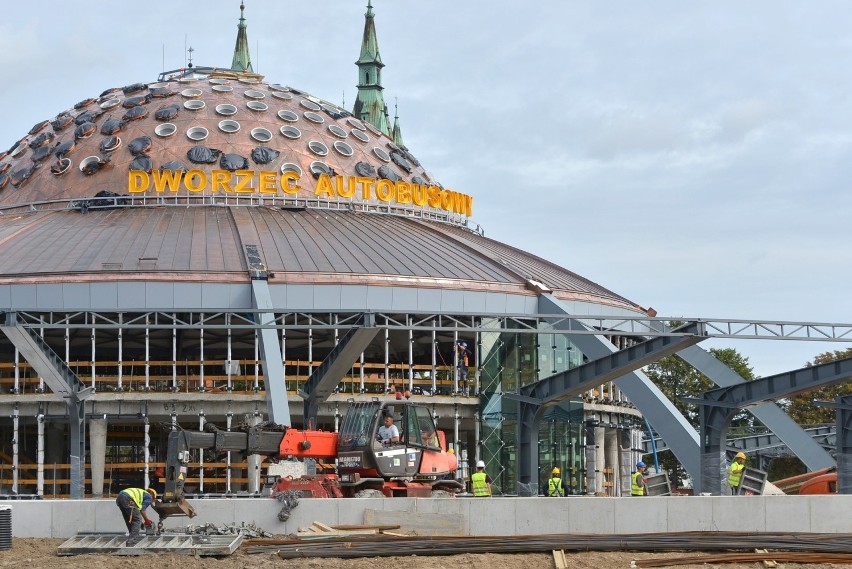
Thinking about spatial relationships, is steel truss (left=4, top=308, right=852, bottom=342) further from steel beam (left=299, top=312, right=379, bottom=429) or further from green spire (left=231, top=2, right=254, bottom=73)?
green spire (left=231, top=2, right=254, bottom=73)

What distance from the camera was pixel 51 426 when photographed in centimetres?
6438

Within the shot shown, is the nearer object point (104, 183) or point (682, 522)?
point (682, 522)

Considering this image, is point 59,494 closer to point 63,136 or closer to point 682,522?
point 63,136

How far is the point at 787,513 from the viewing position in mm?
36156

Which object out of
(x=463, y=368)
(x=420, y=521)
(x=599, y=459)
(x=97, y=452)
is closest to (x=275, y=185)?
(x=463, y=368)

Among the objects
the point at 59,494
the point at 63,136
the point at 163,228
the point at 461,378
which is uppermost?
the point at 63,136

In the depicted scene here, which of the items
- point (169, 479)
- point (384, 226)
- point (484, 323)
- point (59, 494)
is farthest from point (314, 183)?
point (169, 479)

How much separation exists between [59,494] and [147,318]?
27.2 ft

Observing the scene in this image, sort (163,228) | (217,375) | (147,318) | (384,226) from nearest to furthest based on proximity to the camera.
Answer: (147,318), (217,375), (163,228), (384,226)

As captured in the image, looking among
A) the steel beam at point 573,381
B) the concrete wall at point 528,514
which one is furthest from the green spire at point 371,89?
the concrete wall at point 528,514

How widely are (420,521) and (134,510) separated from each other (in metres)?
6.74

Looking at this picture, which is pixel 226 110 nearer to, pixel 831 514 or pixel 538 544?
pixel 831 514

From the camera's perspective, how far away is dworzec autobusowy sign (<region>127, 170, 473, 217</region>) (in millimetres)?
74562

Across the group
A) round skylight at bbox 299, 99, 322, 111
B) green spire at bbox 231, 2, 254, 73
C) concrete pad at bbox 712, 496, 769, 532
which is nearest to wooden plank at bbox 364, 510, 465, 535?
concrete pad at bbox 712, 496, 769, 532
